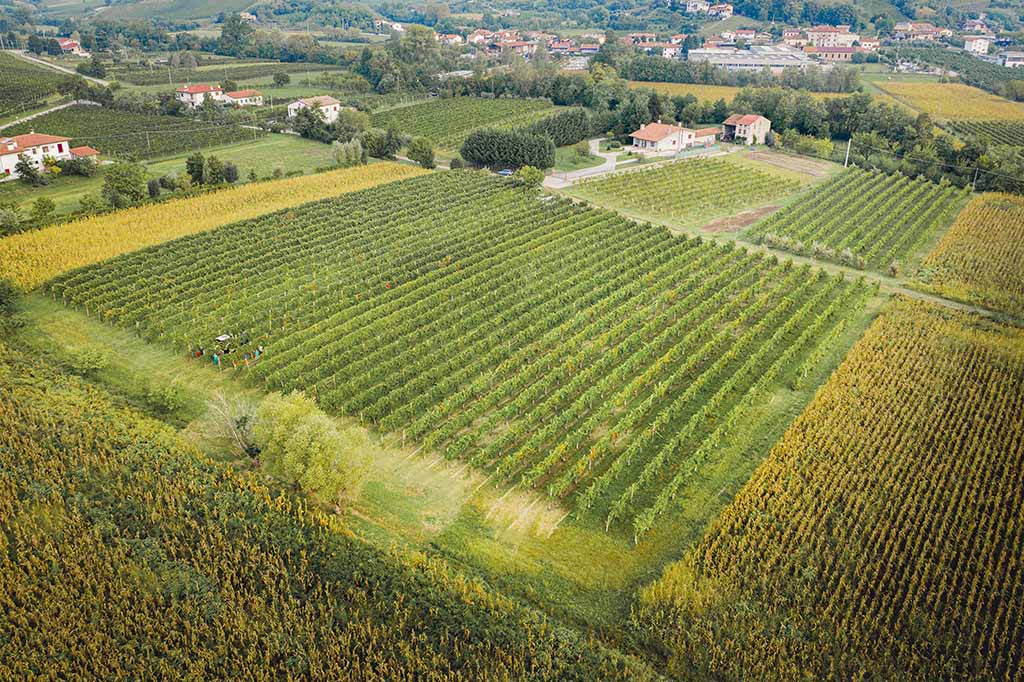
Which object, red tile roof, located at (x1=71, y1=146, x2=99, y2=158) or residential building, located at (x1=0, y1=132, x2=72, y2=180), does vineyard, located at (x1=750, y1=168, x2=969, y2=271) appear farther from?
residential building, located at (x1=0, y1=132, x2=72, y2=180)

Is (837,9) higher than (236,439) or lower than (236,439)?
higher

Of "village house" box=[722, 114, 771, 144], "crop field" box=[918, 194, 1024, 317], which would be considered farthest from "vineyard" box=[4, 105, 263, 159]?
"crop field" box=[918, 194, 1024, 317]

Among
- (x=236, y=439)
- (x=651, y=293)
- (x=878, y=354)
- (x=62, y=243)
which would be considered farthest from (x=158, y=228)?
(x=878, y=354)

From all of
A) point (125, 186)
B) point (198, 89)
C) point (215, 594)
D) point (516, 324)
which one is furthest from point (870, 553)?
point (198, 89)

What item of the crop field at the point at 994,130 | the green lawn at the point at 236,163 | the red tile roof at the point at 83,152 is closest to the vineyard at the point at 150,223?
the green lawn at the point at 236,163

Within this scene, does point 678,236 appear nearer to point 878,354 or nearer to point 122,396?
point 878,354

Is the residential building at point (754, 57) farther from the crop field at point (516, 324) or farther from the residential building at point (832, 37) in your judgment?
the crop field at point (516, 324)
